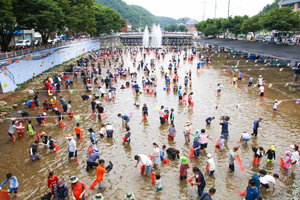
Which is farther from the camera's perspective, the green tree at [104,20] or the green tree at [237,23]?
the green tree at [104,20]

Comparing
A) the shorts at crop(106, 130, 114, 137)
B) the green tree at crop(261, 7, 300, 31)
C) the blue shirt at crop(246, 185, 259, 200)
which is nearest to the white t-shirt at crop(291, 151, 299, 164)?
the blue shirt at crop(246, 185, 259, 200)

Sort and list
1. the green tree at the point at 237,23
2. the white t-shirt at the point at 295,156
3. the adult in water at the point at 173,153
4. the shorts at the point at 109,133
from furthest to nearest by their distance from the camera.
A: the green tree at the point at 237,23 → the shorts at the point at 109,133 → the adult in water at the point at 173,153 → the white t-shirt at the point at 295,156

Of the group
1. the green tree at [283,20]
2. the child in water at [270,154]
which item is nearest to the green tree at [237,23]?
the green tree at [283,20]

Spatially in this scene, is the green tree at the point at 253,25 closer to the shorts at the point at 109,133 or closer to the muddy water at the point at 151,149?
the muddy water at the point at 151,149

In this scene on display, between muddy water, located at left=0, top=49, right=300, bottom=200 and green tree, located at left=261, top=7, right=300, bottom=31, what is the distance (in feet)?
75.1

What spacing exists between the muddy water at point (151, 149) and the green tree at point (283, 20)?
75.1 feet

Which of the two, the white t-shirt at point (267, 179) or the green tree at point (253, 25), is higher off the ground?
the green tree at point (253, 25)

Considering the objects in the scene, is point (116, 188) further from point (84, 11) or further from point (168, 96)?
point (84, 11)

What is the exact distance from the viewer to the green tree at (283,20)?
3335 centimetres

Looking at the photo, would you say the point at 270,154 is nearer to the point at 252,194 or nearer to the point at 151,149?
the point at 252,194

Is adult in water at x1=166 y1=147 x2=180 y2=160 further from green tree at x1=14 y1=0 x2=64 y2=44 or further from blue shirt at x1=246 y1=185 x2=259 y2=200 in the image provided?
green tree at x1=14 y1=0 x2=64 y2=44

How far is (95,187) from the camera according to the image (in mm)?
7434

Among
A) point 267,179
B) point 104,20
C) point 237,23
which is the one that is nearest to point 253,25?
point 237,23

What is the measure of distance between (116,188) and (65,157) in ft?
11.3
